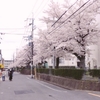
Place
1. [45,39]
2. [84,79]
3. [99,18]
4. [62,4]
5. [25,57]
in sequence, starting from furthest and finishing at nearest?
[25,57], [99,18], [45,39], [62,4], [84,79]

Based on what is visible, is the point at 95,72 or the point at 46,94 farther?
the point at 95,72

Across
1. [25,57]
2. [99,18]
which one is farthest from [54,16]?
[25,57]

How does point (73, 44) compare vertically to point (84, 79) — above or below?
above

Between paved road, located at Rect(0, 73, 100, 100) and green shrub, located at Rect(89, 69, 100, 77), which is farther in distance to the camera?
green shrub, located at Rect(89, 69, 100, 77)

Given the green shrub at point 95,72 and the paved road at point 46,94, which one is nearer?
the paved road at point 46,94

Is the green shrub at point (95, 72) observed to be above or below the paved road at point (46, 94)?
above

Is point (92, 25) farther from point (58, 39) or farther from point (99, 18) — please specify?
point (99, 18)

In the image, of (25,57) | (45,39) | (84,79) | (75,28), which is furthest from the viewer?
(25,57)

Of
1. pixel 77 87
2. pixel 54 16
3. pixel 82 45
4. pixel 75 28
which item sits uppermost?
pixel 54 16

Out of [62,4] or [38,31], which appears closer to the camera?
[62,4]

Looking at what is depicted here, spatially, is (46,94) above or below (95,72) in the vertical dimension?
below

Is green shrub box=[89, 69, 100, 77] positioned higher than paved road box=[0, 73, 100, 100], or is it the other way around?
green shrub box=[89, 69, 100, 77]

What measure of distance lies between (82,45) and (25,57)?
5060 cm

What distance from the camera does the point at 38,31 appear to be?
1551 inches
